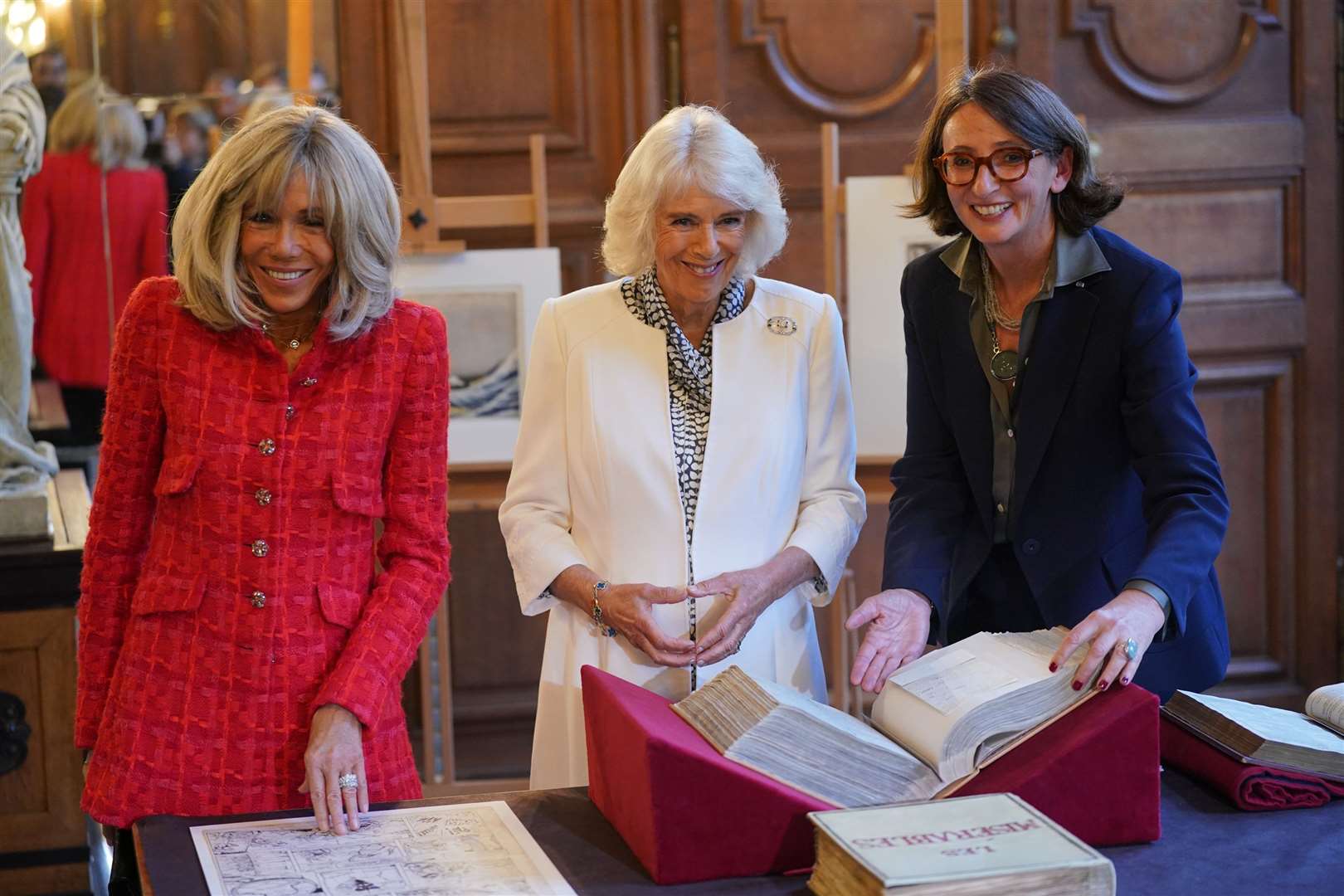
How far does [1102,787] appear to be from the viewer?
5.24ft

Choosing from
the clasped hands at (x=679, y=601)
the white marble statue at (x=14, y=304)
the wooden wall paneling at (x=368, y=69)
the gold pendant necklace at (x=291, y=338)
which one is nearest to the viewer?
the gold pendant necklace at (x=291, y=338)

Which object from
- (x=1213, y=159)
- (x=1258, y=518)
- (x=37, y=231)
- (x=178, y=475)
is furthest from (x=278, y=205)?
(x=1258, y=518)

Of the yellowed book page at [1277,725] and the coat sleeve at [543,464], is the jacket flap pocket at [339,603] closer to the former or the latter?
the coat sleeve at [543,464]

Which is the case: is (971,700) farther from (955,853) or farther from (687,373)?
(687,373)

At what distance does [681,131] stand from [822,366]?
0.44m

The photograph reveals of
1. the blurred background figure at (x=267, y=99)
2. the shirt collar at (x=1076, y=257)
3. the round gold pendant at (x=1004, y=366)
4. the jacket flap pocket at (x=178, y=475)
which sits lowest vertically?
the jacket flap pocket at (x=178, y=475)

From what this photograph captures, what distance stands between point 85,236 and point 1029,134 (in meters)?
2.75

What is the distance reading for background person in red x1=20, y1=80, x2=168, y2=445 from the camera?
385 cm

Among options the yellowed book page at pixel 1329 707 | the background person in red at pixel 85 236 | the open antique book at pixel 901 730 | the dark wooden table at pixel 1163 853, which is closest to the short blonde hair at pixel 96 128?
the background person in red at pixel 85 236

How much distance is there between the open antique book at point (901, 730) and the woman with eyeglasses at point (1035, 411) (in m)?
0.23

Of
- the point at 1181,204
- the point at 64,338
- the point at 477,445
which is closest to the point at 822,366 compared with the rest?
the point at 477,445

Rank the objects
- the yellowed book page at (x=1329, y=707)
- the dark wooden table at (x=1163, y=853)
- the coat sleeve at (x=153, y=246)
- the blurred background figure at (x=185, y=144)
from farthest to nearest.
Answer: the blurred background figure at (x=185, y=144)
the coat sleeve at (x=153, y=246)
the yellowed book page at (x=1329, y=707)
the dark wooden table at (x=1163, y=853)

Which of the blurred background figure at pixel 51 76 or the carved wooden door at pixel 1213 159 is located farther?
the carved wooden door at pixel 1213 159

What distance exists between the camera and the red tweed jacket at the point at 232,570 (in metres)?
1.91
